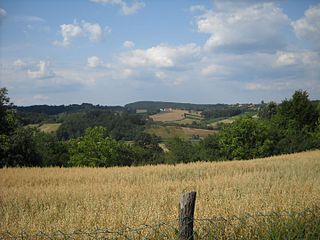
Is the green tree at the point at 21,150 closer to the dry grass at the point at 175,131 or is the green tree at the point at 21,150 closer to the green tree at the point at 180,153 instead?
the green tree at the point at 180,153

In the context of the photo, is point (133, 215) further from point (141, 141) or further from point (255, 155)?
point (141, 141)

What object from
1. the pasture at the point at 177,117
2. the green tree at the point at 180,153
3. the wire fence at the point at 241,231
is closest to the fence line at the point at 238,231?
the wire fence at the point at 241,231

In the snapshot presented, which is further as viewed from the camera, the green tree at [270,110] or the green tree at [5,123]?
the green tree at [270,110]

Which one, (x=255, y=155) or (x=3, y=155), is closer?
(x=3, y=155)

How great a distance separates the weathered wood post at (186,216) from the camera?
5664 millimetres

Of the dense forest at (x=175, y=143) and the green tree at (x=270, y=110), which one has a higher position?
the green tree at (x=270, y=110)

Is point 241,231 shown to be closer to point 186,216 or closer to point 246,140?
point 186,216

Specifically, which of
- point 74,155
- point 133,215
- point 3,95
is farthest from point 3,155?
point 133,215

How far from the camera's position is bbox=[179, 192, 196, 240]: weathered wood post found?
566cm

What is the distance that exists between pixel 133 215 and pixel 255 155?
172 feet

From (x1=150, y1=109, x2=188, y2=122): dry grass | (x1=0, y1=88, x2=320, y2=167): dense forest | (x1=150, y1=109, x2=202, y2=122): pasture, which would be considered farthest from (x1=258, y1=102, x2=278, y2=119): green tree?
(x1=150, y1=109, x2=188, y2=122): dry grass

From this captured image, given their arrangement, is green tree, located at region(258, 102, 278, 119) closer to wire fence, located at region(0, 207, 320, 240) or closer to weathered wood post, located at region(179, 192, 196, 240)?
wire fence, located at region(0, 207, 320, 240)

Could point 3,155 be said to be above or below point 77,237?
below

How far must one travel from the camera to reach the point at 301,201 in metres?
9.70
